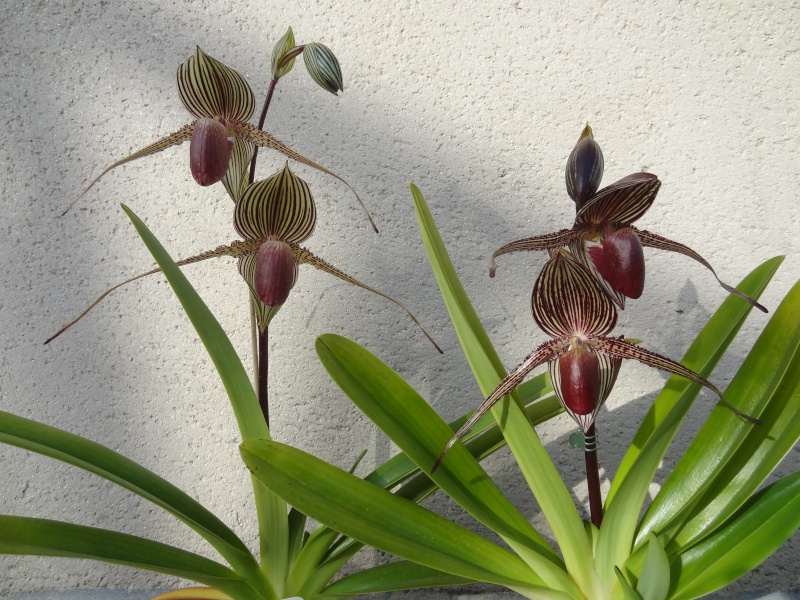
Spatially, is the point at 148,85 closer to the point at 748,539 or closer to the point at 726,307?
the point at 726,307

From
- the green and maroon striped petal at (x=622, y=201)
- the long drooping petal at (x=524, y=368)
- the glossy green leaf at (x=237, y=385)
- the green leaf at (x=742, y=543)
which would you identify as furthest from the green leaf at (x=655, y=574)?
the glossy green leaf at (x=237, y=385)

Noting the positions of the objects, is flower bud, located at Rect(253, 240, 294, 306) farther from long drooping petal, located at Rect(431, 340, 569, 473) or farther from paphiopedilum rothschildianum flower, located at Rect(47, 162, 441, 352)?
long drooping petal, located at Rect(431, 340, 569, 473)

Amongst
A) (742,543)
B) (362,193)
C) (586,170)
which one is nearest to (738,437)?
(742,543)

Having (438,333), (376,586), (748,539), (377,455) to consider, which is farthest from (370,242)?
(748,539)

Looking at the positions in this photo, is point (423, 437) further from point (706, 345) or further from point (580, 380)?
point (706, 345)

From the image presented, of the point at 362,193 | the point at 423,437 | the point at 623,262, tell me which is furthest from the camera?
the point at 362,193
